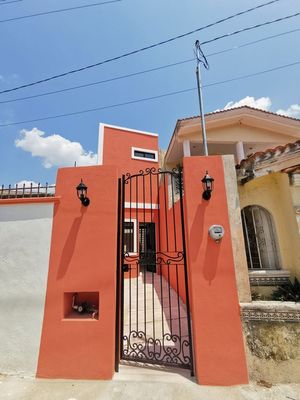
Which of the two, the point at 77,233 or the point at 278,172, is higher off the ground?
the point at 278,172

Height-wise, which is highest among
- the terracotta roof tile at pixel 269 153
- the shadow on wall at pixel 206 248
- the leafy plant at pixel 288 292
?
the terracotta roof tile at pixel 269 153

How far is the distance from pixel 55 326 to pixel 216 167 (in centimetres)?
436

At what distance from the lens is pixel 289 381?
302cm

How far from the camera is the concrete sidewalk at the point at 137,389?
9.27ft

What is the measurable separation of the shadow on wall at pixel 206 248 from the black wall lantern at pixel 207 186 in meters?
0.12

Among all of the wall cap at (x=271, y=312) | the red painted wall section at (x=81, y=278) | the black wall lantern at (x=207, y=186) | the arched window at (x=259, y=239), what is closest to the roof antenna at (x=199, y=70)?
the arched window at (x=259, y=239)

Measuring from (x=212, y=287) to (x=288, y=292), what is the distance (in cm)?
169

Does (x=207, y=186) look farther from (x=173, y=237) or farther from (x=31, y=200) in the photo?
(x=173, y=237)

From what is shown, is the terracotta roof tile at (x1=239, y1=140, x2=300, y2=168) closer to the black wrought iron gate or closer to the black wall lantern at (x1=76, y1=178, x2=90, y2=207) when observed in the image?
the black wrought iron gate

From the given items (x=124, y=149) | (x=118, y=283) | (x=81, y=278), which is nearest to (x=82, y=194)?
(x=81, y=278)

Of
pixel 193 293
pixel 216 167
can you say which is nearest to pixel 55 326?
pixel 193 293

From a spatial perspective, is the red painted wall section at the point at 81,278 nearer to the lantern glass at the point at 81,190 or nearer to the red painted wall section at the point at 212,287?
the lantern glass at the point at 81,190

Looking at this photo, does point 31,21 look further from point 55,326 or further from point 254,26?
point 55,326

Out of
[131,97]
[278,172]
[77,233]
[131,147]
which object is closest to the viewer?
[77,233]
